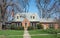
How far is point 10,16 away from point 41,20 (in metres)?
16.7

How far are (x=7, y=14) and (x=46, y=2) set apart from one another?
56.0 ft

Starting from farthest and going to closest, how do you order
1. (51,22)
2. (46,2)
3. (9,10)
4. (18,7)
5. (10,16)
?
(51,22), (46,2), (10,16), (9,10), (18,7)

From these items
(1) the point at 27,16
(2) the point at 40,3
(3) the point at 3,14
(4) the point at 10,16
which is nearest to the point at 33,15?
(1) the point at 27,16

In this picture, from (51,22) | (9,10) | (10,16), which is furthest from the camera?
(51,22)

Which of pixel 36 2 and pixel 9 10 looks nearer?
pixel 9 10

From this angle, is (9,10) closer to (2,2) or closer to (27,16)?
(2,2)

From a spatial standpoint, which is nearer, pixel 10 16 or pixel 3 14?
pixel 3 14

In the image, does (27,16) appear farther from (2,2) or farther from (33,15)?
(2,2)

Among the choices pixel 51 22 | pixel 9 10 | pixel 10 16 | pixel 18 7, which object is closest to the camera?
pixel 18 7

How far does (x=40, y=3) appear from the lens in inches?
2410

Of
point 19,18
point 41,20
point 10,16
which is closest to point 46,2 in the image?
point 41,20

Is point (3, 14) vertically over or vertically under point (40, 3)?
under

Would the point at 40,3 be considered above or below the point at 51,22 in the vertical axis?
above

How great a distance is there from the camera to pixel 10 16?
50.4 m
